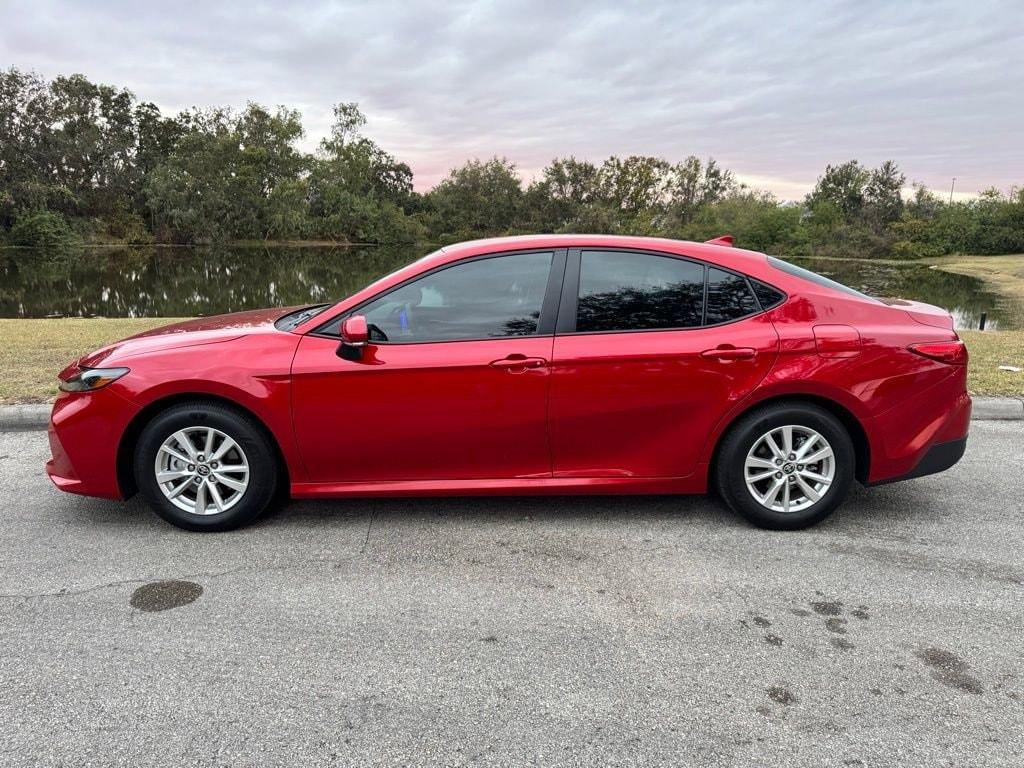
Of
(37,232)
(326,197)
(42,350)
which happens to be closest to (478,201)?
(326,197)

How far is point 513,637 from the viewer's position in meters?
2.74

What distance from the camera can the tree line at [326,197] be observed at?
68.2 m

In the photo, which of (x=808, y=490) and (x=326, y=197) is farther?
(x=326, y=197)

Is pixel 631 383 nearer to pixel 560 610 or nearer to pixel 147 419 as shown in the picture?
pixel 560 610

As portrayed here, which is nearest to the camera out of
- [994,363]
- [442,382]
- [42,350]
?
[442,382]

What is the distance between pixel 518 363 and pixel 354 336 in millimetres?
830

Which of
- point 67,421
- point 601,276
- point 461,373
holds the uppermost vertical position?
point 601,276

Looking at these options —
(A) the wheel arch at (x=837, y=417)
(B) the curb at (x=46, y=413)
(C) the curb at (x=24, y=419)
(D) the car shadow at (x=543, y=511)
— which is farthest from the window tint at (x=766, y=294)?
(C) the curb at (x=24, y=419)

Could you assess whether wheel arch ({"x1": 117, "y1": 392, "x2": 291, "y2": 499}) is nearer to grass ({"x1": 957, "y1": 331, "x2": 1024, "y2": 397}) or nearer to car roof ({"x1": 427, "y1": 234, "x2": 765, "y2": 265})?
car roof ({"x1": 427, "y1": 234, "x2": 765, "y2": 265})

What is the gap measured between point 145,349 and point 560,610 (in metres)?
2.58

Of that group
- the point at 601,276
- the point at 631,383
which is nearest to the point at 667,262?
the point at 601,276

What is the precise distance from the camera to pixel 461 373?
3535 millimetres

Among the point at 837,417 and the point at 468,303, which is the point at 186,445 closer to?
the point at 468,303

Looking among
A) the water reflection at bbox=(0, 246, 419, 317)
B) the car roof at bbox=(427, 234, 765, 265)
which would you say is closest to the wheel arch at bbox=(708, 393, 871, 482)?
the car roof at bbox=(427, 234, 765, 265)
